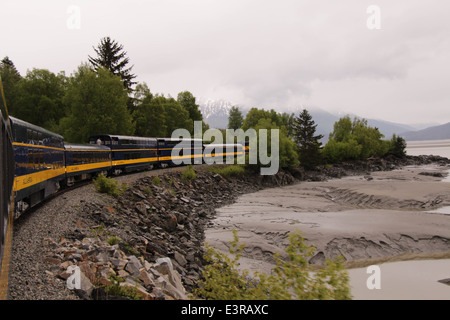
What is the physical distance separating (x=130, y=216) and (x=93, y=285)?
471 inches

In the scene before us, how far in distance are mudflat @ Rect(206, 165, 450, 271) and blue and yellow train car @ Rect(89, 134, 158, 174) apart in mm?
12976

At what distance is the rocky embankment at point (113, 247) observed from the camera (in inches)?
310

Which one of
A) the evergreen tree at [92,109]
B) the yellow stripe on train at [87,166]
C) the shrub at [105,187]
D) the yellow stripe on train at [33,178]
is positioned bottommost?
the shrub at [105,187]

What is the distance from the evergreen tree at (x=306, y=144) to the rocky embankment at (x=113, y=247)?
168 ft

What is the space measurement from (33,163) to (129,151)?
22.5 metres

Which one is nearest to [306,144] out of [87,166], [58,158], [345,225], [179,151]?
[179,151]

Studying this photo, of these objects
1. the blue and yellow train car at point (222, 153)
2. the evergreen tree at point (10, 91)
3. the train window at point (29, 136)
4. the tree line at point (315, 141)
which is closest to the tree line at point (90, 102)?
the evergreen tree at point (10, 91)

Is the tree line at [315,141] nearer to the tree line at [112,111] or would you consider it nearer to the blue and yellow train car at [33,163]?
the tree line at [112,111]

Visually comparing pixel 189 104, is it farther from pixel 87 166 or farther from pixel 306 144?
pixel 87 166

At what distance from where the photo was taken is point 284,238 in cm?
2170

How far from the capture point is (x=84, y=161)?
87.0 feet

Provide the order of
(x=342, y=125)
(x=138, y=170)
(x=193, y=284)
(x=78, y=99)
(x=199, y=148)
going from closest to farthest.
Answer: (x=193, y=284) < (x=138, y=170) < (x=78, y=99) < (x=199, y=148) < (x=342, y=125)
